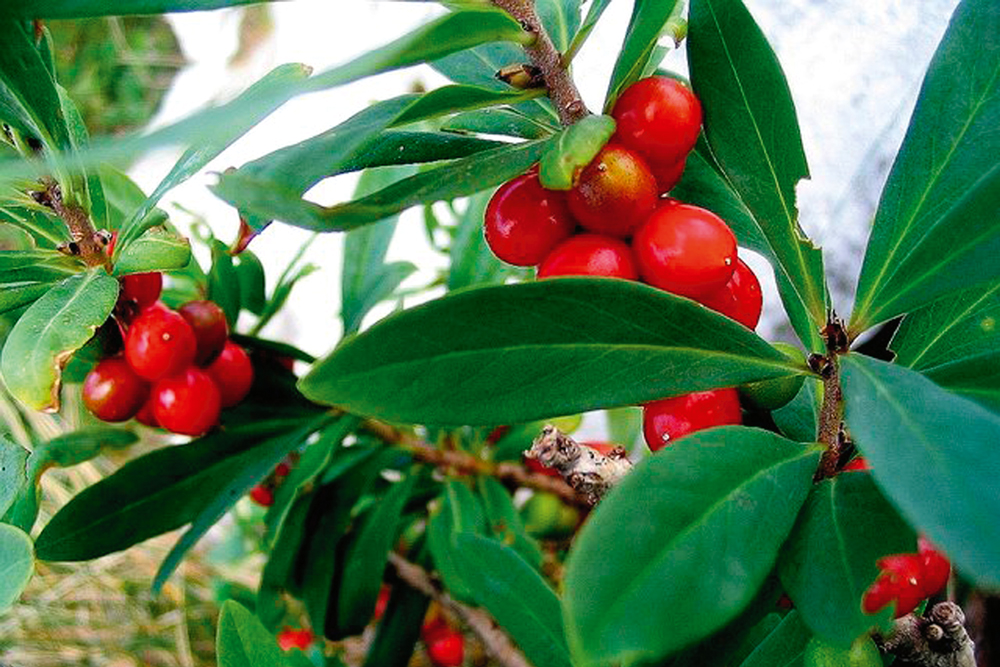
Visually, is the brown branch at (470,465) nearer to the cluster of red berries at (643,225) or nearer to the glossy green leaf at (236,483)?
the glossy green leaf at (236,483)

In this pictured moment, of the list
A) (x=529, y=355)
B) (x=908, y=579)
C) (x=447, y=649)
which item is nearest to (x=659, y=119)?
(x=529, y=355)

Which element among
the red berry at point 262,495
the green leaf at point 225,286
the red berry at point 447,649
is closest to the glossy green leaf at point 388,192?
the green leaf at point 225,286

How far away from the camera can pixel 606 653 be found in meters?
0.32

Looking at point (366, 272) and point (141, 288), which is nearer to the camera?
point (141, 288)

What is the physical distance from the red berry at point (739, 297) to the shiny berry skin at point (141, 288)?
1.24 feet

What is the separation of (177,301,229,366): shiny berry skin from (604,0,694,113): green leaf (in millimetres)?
347

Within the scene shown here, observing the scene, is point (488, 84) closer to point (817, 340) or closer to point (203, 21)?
point (817, 340)

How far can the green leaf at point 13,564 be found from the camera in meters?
0.51

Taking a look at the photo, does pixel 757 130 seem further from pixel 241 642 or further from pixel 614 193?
pixel 241 642

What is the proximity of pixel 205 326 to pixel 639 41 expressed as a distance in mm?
393

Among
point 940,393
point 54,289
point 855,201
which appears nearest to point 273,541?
point 54,289

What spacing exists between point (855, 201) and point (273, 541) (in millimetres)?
939

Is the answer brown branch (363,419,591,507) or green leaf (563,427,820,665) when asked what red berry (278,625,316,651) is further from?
green leaf (563,427,820,665)

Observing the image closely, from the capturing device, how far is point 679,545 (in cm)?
36
